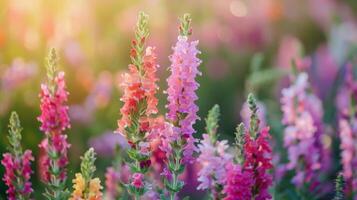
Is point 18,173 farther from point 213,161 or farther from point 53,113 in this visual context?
point 213,161

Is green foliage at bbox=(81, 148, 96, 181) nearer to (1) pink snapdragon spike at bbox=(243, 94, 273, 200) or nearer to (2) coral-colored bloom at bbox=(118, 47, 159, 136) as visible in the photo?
(2) coral-colored bloom at bbox=(118, 47, 159, 136)

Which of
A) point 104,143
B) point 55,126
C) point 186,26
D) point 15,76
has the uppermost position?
point 15,76

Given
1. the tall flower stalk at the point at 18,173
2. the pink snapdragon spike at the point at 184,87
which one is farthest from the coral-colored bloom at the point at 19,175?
the pink snapdragon spike at the point at 184,87

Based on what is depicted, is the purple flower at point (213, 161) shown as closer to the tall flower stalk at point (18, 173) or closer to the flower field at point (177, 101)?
the flower field at point (177, 101)

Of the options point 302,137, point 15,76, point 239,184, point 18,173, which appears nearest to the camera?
point 239,184

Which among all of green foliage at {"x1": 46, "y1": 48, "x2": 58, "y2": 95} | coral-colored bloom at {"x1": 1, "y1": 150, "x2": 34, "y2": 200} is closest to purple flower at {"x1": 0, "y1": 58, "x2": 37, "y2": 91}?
coral-colored bloom at {"x1": 1, "y1": 150, "x2": 34, "y2": 200}

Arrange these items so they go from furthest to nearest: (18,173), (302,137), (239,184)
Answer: (302,137), (18,173), (239,184)

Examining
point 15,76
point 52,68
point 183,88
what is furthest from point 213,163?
point 15,76
